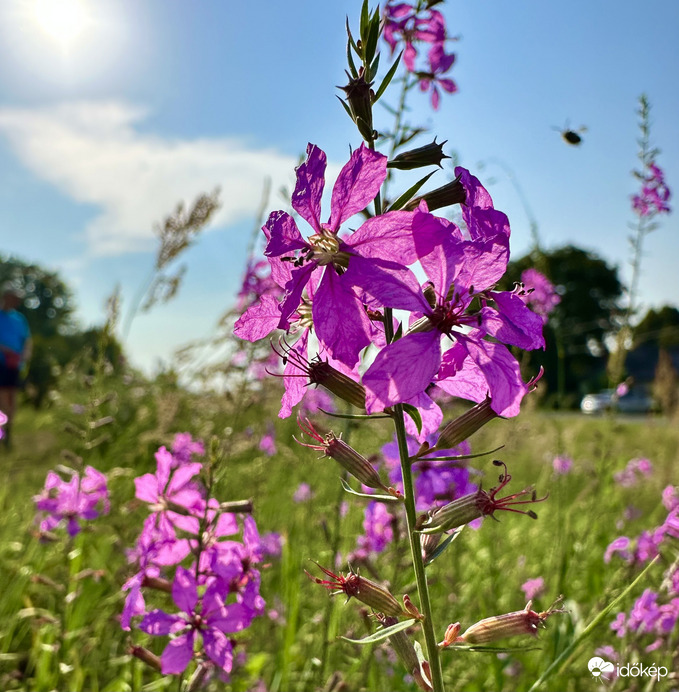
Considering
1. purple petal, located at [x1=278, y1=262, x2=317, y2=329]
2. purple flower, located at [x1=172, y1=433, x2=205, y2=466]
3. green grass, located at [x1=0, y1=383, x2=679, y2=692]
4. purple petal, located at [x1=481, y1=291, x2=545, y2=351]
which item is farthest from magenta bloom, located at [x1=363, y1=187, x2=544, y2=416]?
purple flower, located at [x1=172, y1=433, x2=205, y2=466]

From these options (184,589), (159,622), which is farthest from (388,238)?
(159,622)

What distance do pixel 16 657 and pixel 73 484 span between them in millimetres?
756

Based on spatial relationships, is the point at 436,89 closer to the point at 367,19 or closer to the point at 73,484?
the point at 367,19

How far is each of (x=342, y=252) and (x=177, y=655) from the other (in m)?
1.32

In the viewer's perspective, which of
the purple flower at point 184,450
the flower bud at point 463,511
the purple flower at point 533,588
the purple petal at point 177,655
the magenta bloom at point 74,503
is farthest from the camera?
the purple flower at point 533,588

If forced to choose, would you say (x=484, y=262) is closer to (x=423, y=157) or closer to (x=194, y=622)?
(x=423, y=157)

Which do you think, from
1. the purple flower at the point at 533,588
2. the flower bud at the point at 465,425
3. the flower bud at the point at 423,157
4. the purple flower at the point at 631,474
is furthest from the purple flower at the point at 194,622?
the purple flower at the point at 631,474

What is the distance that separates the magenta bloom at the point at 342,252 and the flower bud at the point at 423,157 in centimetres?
16

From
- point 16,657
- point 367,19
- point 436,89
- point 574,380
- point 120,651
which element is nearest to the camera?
point 367,19

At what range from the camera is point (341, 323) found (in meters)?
1.14

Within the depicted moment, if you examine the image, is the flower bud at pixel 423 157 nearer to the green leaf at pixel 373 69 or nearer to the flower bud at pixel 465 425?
the green leaf at pixel 373 69

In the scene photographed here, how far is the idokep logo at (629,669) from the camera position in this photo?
2.24 m

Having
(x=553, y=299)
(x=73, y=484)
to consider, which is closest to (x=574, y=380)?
(x=553, y=299)

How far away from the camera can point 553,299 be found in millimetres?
4570
